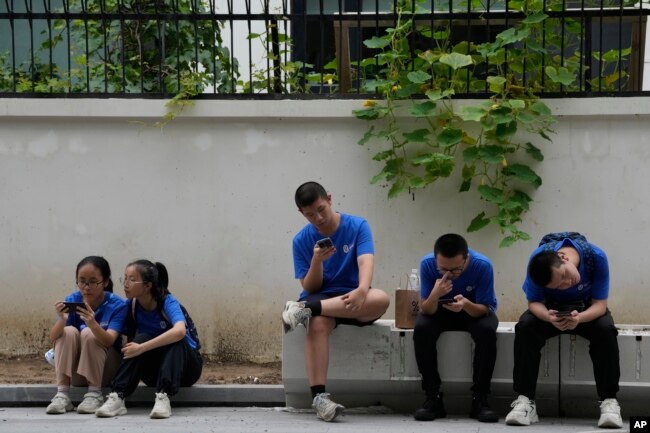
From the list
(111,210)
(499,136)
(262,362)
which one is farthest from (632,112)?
(111,210)

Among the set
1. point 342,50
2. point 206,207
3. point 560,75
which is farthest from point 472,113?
point 206,207

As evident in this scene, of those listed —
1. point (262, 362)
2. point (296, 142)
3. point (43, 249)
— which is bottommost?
point (262, 362)

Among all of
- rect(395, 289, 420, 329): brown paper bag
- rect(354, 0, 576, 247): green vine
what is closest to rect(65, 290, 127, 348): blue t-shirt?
rect(395, 289, 420, 329): brown paper bag

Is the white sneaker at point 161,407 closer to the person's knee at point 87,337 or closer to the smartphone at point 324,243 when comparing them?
the person's knee at point 87,337

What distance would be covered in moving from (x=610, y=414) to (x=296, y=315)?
6.44 feet

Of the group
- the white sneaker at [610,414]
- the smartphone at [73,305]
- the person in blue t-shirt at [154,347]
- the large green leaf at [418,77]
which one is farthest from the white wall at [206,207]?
the white sneaker at [610,414]

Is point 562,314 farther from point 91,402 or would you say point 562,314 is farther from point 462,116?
point 91,402

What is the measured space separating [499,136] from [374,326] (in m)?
2.06

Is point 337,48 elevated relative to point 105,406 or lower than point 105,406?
elevated

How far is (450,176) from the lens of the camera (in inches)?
372

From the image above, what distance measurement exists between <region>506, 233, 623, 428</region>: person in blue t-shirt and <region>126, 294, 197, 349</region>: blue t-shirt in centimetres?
221

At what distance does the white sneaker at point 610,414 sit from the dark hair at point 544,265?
80 cm

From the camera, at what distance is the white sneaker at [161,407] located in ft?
25.6

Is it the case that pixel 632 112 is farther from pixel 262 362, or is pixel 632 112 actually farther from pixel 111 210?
pixel 111 210
